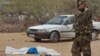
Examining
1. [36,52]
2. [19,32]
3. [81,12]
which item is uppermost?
[81,12]

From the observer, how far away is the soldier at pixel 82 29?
938cm

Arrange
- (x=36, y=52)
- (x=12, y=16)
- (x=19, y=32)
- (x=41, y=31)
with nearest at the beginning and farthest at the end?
(x=36, y=52)
(x=41, y=31)
(x=19, y=32)
(x=12, y=16)

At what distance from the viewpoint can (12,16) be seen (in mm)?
34281

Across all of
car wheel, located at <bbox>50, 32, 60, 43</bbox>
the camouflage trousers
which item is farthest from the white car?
the camouflage trousers

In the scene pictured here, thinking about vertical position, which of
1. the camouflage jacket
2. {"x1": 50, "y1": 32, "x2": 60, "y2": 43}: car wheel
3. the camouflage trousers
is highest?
the camouflage jacket

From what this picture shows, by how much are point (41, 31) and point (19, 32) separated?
8270 mm

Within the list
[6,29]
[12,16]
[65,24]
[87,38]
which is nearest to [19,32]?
[6,29]

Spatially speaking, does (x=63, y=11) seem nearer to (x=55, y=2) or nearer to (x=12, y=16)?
(x=55, y=2)

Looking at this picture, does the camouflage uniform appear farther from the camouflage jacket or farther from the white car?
the white car

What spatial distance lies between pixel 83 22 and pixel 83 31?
0.22m

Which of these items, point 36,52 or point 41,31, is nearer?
point 36,52

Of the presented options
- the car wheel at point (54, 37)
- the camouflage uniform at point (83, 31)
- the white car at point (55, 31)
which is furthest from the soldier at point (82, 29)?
the car wheel at point (54, 37)

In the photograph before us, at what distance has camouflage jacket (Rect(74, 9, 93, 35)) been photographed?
9391 mm

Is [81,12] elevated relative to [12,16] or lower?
elevated
